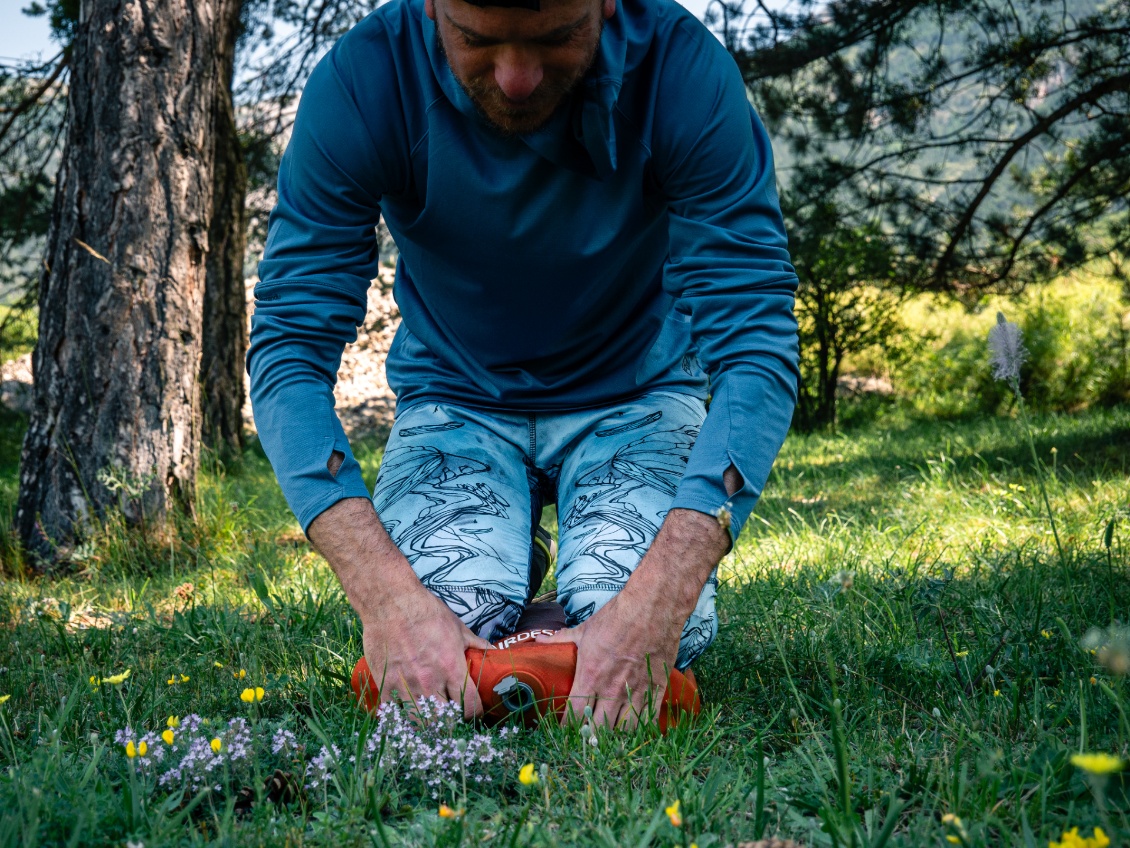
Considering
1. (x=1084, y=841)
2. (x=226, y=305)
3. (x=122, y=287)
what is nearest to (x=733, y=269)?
(x=1084, y=841)

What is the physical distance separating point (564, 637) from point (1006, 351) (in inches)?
39.8

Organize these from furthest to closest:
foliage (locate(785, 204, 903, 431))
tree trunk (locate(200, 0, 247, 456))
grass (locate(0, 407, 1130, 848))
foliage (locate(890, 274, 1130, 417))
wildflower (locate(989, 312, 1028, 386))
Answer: foliage (locate(890, 274, 1130, 417)) → foliage (locate(785, 204, 903, 431)) → tree trunk (locate(200, 0, 247, 456)) → wildflower (locate(989, 312, 1028, 386)) → grass (locate(0, 407, 1130, 848))

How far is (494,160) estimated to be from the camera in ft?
6.72

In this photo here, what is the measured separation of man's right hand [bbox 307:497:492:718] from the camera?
1.66 metres

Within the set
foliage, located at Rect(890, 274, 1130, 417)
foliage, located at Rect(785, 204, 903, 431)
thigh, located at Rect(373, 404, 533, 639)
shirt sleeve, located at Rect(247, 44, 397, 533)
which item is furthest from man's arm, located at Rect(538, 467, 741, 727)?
foliage, located at Rect(890, 274, 1130, 417)

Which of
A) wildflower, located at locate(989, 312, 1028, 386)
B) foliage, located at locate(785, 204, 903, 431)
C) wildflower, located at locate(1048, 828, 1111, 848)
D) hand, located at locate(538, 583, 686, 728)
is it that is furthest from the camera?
foliage, located at locate(785, 204, 903, 431)

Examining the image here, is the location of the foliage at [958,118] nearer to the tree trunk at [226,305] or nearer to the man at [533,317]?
the tree trunk at [226,305]

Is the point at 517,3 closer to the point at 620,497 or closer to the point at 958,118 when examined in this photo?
the point at 620,497

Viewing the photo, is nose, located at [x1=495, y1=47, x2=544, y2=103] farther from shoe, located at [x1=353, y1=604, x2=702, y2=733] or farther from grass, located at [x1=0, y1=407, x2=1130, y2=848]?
grass, located at [x1=0, y1=407, x2=1130, y2=848]

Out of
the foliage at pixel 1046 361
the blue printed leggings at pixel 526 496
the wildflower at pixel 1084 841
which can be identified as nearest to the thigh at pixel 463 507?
the blue printed leggings at pixel 526 496

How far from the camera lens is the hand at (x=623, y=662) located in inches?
63.9

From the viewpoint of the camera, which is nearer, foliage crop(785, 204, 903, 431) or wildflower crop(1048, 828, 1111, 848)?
wildflower crop(1048, 828, 1111, 848)

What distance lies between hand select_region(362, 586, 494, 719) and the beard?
36.8 inches

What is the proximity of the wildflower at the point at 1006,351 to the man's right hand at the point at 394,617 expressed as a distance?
1.11m
